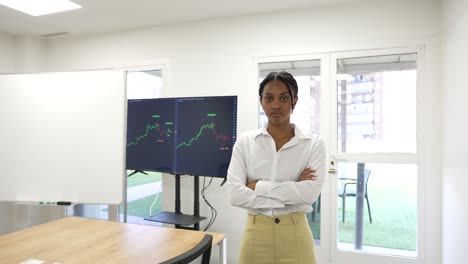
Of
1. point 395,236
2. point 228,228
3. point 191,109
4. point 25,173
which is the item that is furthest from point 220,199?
point 25,173

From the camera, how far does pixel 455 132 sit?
2.32 meters

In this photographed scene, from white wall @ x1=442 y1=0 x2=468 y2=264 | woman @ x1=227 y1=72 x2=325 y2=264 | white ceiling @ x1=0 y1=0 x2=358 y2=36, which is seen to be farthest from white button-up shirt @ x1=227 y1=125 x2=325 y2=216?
white ceiling @ x1=0 y1=0 x2=358 y2=36

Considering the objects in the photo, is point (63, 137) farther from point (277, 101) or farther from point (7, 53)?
point (277, 101)

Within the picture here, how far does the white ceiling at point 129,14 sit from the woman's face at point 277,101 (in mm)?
1696

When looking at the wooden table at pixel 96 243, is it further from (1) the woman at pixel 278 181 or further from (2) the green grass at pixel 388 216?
(2) the green grass at pixel 388 216

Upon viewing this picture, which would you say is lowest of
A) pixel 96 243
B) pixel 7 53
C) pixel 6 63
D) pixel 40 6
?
pixel 96 243

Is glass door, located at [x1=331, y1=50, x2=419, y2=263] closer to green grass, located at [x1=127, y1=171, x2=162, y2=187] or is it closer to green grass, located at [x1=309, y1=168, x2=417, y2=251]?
green grass, located at [x1=309, y1=168, x2=417, y2=251]

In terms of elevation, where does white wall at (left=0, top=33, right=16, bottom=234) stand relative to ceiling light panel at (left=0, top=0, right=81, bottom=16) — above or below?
below

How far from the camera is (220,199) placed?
133 inches

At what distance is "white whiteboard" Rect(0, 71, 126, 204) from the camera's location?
3012 millimetres

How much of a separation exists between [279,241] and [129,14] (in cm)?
285

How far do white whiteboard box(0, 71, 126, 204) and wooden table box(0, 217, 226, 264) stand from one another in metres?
1.02

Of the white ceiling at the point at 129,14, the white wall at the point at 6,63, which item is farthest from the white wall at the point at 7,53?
the white ceiling at the point at 129,14

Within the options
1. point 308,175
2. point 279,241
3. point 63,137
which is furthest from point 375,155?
point 63,137
